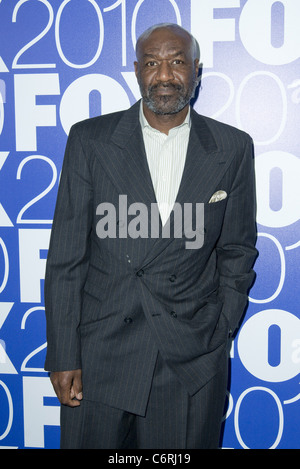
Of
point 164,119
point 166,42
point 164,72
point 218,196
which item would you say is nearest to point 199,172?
point 218,196

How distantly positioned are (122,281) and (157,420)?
505 mm

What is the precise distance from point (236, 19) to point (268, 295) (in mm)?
1205

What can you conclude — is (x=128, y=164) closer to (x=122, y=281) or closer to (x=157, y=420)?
(x=122, y=281)

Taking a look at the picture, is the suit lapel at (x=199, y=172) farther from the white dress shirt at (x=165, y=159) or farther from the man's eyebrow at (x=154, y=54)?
the man's eyebrow at (x=154, y=54)

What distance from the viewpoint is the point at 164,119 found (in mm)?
1794

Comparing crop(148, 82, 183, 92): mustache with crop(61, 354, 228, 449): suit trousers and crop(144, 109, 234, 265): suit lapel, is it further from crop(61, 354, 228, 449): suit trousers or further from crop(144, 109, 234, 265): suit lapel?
crop(61, 354, 228, 449): suit trousers

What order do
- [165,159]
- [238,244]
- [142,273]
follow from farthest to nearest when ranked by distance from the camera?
1. [238,244]
2. [165,159]
3. [142,273]

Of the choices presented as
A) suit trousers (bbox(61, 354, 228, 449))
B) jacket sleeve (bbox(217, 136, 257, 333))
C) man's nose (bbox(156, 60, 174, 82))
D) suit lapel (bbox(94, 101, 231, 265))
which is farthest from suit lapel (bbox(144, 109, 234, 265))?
suit trousers (bbox(61, 354, 228, 449))

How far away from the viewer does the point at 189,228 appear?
170cm

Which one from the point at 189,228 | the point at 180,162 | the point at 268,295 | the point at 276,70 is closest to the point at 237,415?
Answer: the point at 268,295

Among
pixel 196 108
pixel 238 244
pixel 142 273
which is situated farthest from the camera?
pixel 196 108

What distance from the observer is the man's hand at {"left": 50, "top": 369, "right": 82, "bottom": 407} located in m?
1.68
